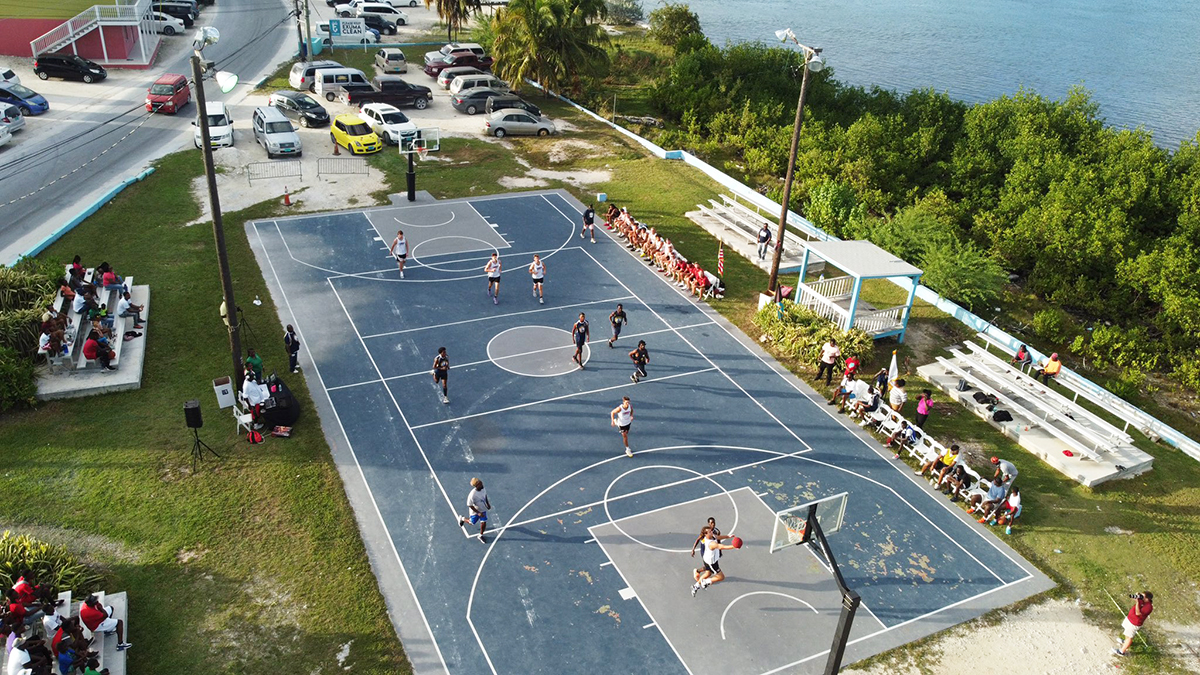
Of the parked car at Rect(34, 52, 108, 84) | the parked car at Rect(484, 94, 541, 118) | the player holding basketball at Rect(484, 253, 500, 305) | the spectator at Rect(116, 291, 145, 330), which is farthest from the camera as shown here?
the parked car at Rect(34, 52, 108, 84)

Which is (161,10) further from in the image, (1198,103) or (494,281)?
(1198,103)

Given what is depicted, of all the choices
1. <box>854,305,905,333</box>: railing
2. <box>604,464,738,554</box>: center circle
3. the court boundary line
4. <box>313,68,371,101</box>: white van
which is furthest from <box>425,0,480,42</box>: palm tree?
<box>604,464,738,554</box>: center circle

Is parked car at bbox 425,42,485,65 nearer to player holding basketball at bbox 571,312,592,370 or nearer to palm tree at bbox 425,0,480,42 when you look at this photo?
palm tree at bbox 425,0,480,42

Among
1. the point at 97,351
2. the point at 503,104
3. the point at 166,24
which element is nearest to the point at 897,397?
the point at 97,351

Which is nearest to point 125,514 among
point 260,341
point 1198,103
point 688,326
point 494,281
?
point 260,341

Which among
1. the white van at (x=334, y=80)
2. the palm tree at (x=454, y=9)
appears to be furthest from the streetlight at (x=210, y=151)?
the palm tree at (x=454, y=9)

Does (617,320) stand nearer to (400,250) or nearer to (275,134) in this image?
(400,250)
